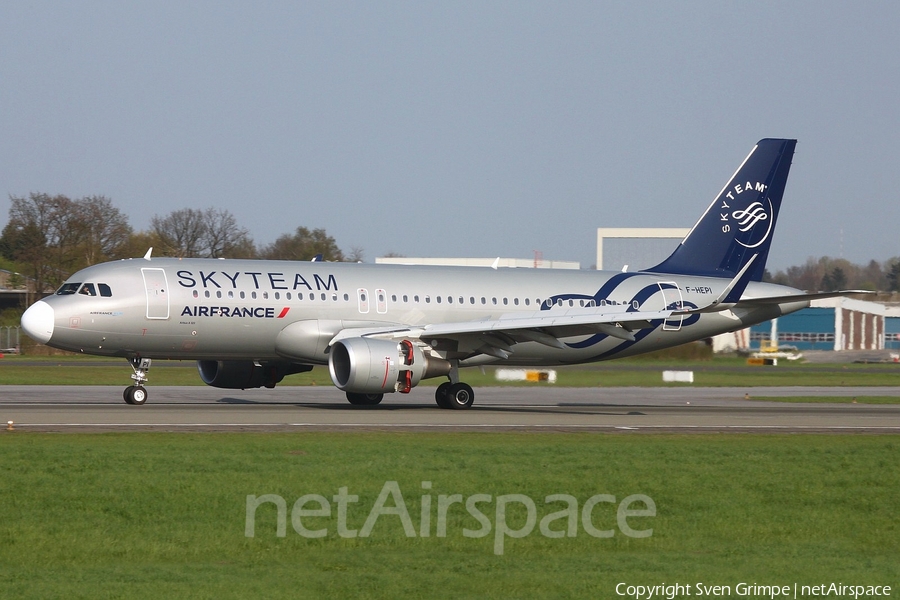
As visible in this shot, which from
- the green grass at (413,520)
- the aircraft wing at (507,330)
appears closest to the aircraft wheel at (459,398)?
the aircraft wing at (507,330)

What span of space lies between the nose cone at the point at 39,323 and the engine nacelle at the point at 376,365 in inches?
281

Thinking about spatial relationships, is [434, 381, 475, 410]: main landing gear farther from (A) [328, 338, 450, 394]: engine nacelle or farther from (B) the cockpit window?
(B) the cockpit window

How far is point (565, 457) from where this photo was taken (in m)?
18.2

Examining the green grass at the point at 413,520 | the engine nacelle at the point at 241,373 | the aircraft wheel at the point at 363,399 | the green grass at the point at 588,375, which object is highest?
the engine nacelle at the point at 241,373

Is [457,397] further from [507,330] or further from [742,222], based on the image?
[742,222]

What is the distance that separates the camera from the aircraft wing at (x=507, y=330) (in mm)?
29828

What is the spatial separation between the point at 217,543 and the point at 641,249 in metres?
90.0

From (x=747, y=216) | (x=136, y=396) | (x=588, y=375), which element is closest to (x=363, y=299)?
(x=136, y=396)

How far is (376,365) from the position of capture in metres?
28.0

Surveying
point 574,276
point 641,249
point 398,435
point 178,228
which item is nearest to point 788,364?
point 641,249

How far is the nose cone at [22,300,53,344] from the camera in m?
28.3

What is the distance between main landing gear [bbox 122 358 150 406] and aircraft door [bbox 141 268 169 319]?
173cm

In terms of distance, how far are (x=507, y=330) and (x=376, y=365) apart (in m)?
4.02

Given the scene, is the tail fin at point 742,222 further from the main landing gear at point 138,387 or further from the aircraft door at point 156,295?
the main landing gear at point 138,387
